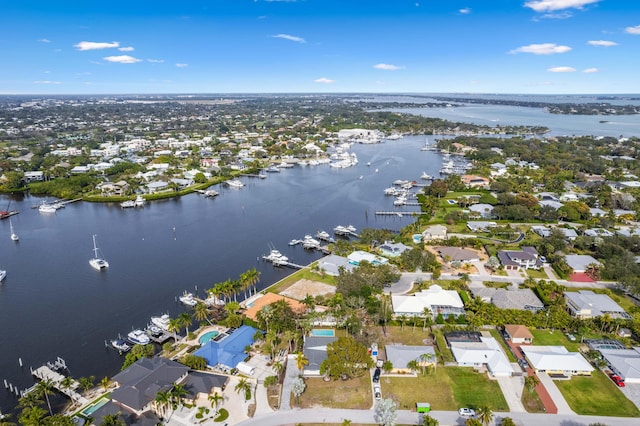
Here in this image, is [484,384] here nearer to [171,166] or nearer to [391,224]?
[391,224]

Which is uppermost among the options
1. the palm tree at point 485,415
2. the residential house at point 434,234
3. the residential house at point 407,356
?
the residential house at point 434,234

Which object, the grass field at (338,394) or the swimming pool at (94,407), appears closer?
the swimming pool at (94,407)

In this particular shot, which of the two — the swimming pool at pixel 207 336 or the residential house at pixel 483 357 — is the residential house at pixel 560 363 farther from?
the swimming pool at pixel 207 336

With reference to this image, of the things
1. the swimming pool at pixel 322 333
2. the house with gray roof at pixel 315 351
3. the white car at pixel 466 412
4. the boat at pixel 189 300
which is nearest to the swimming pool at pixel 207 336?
the boat at pixel 189 300

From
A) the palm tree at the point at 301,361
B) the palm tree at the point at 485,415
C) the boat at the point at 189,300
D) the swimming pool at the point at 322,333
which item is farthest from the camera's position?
the boat at the point at 189,300

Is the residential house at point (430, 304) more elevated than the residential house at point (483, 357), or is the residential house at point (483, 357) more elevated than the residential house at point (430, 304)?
the residential house at point (430, 304)

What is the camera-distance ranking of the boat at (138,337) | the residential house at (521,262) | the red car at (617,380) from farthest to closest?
the residential house at (521,262), the boat at (138,337), the red car at (617,380)

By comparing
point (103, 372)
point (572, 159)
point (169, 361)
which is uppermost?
point (572, 159)

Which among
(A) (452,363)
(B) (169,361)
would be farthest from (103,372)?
(A) (452,363)
